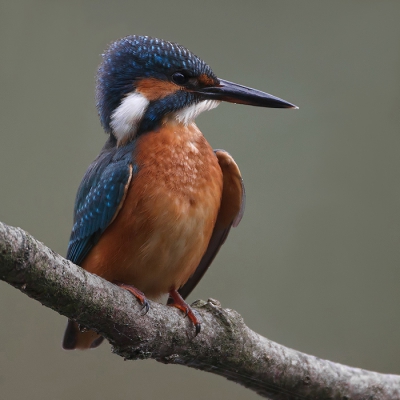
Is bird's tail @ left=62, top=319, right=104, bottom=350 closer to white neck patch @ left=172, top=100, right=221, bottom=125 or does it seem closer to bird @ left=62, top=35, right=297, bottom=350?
bird @ left=62, top=35, right=297, bottom=350

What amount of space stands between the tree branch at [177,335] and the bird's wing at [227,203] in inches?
17.4

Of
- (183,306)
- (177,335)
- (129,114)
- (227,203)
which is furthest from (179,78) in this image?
(177,335)

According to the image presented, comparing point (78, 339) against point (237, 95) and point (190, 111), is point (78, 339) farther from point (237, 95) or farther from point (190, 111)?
point (237, 95)

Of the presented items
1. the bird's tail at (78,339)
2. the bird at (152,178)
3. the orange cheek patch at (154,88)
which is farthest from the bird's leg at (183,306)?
the orange cheek patch at (154,88)

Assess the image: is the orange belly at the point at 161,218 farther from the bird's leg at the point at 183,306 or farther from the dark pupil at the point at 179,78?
Result: the dark pupil at the point at 179,78

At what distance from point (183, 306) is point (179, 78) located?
0.95 meters

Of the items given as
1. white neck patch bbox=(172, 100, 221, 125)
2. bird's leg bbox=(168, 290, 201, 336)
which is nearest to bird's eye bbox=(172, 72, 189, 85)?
white neck patch bbox=(172, 100, 221, 125)

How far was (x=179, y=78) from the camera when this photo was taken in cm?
250

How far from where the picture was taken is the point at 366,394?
240 centimetres

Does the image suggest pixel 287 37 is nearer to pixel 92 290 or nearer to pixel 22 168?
pixel 22 168

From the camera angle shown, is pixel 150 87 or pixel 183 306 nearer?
pixel 183 306

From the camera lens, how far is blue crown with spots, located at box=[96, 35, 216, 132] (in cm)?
247

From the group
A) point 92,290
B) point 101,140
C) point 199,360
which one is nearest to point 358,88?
point 101,140

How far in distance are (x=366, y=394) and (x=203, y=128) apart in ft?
6.75
